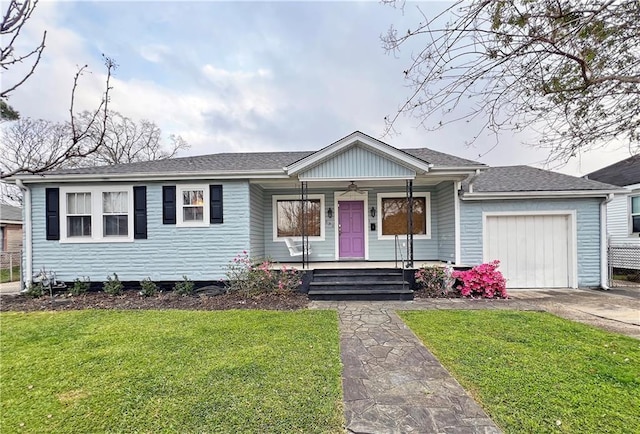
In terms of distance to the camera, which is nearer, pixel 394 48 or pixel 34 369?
pixel 394 48

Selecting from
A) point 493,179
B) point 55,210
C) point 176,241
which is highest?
point 493,179

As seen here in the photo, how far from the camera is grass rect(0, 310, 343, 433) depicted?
2574mm

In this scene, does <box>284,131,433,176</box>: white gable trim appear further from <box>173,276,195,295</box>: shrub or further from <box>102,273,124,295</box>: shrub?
<box>102,273,124,295</box>: shrub

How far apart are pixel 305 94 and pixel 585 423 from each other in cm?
1421

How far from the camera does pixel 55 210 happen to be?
27.2ft

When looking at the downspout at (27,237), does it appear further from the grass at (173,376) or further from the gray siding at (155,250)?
the grass at (173,376)

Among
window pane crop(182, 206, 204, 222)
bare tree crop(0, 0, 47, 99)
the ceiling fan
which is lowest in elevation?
window pane crop(182, 206, 204, 222)

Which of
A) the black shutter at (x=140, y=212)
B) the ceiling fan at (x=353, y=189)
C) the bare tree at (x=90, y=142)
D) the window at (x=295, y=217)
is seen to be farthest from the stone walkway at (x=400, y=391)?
the bare tree at (x=90, y=142)

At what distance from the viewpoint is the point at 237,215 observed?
825 cm

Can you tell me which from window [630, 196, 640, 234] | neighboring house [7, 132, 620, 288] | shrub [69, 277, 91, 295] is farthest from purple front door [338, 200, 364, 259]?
window [630, 196, 640, 234]

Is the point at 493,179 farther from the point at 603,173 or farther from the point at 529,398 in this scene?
the point at 603,173

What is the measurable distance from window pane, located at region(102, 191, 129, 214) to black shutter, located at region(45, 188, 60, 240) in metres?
1.31

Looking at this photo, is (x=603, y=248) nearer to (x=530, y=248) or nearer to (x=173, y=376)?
(x=530, y=248)

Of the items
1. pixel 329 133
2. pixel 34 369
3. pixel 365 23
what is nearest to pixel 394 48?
pixel 365 23
